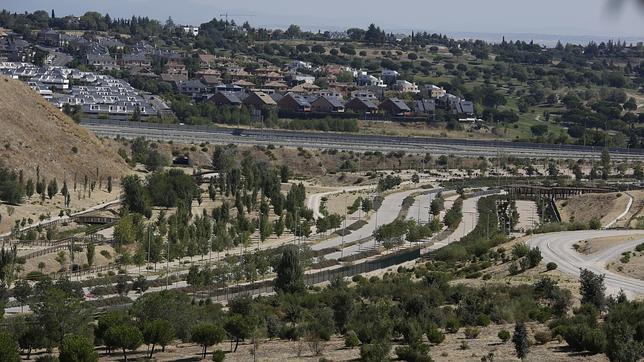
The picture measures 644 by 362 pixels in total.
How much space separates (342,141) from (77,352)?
251 feet

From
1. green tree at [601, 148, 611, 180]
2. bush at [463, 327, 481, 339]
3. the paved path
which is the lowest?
green tree at [601, 148, 611, 180]

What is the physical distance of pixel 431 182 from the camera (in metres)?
89.3

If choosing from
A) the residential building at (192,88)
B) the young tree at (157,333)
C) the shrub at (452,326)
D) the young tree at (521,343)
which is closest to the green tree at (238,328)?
the young tree at (157,333)

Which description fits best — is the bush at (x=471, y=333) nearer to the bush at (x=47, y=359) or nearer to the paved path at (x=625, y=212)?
the bush at (x=47, y=359)

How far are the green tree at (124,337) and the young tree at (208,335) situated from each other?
1.40 metres

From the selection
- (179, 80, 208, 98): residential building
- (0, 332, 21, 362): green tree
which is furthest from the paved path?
(179, 80, 208, 98): residential building

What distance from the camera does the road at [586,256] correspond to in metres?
41.1

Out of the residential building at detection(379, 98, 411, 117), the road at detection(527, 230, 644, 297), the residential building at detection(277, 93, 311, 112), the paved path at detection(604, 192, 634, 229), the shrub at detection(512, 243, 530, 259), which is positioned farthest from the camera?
the residential building at detection(277, 93, 311, 112)

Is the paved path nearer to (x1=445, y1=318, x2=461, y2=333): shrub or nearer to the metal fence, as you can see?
the metal fence

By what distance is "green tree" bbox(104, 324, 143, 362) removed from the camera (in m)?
30.7

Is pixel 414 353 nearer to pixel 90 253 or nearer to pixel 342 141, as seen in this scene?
pixel 90 253

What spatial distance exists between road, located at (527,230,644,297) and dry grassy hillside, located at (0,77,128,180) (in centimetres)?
2971

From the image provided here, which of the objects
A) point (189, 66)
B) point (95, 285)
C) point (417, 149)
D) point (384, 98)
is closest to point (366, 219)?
point (95, 285)

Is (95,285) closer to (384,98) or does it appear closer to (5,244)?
(5,244)
